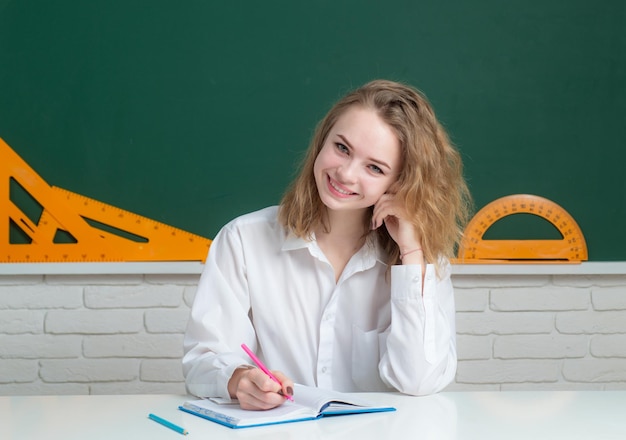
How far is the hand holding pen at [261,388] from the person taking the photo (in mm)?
1345

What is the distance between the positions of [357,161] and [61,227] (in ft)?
3.66

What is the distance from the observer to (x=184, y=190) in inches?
A: 96.9

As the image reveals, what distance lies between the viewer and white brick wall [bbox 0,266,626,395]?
8.03 feet

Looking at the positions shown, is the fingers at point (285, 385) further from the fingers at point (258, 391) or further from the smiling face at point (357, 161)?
the smiling face at point (357, 161)

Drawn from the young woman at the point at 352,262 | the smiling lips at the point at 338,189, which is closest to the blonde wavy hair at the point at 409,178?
the young woman at the point at 352,262

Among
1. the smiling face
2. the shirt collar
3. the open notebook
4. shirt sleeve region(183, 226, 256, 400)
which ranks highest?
the smiling face

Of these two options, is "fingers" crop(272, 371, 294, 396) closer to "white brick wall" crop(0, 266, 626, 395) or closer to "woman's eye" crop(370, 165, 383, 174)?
"woman's eye" crop(370, 165, 383, 174)

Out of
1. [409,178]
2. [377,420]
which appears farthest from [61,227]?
[377,420]

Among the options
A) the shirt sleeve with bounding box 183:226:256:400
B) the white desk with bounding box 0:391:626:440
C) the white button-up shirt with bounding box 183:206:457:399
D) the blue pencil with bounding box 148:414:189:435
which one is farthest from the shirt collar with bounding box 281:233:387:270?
the blue pencil with bounding box 148:414:189:435

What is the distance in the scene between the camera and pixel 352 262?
1835 millimetres

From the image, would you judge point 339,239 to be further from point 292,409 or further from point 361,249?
point 292,409

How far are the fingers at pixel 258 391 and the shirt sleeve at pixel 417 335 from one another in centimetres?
36

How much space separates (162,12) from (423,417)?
5.24 ft

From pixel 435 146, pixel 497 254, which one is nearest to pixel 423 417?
pixel 435 146
